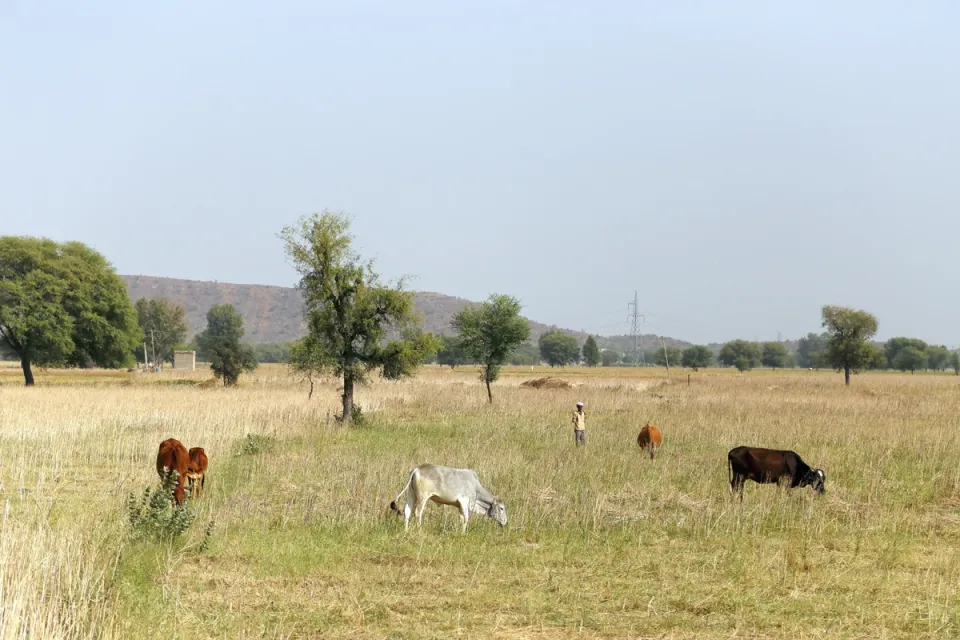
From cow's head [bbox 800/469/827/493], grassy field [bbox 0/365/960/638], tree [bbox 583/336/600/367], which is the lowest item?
grassy field [bbox 0/365/960/638]

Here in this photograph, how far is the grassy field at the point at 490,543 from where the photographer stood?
7840 millimetres

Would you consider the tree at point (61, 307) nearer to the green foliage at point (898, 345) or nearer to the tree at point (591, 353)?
the tree at point (591, 353)

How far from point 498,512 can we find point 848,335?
2459 inches

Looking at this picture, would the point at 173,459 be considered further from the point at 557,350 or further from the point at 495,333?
the point at 557,350

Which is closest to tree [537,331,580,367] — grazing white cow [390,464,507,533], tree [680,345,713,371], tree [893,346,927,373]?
tree [680,345,713,371]

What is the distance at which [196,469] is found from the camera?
47.3 feet

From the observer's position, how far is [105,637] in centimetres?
646

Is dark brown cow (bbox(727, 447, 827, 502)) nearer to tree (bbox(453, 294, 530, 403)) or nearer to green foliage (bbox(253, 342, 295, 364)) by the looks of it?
tree (bbox(453, 294, 530, 403))

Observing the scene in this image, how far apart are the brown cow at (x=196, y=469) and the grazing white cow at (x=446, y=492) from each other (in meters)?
4.27

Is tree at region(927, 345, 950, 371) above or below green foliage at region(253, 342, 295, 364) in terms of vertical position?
above

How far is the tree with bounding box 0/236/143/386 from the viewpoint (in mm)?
48938

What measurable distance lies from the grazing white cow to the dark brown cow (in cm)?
519

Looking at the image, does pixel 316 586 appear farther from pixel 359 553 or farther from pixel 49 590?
pixel 49 590

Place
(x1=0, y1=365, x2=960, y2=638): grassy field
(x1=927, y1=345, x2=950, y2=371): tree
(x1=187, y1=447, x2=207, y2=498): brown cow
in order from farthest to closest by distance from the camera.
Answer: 1. (x1=927, y1=345, x2=950, y2=371): tree
2. (x1=187, y1=447, x2=207, y2=498): brown cow
3. (x1=0, y1=365, x2=960, y2=638): grassy field
